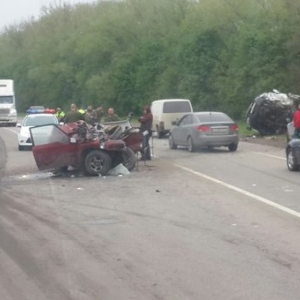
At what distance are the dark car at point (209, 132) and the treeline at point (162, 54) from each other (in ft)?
56.1

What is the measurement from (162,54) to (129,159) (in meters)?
45.1

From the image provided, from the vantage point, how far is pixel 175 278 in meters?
10.1

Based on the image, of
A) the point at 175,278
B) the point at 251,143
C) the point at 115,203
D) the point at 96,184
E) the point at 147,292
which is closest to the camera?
the point at 147,292

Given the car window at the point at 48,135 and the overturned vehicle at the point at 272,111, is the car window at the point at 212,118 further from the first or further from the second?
the car window at the point at 48,135

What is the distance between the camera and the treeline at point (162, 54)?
50625mm

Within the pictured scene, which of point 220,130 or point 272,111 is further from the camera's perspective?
point 272,111

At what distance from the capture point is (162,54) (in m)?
68.4

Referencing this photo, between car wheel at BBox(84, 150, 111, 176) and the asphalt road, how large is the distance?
0.36 m

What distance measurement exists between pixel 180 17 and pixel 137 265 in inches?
2318

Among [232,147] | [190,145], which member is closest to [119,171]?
[190,145]

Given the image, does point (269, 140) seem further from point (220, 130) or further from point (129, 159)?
point (129, 159)

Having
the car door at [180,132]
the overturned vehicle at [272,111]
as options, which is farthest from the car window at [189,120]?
the overturned vehicle at [272,111]

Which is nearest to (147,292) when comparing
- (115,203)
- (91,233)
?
(91,233)

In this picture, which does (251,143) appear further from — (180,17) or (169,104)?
(180,17)
